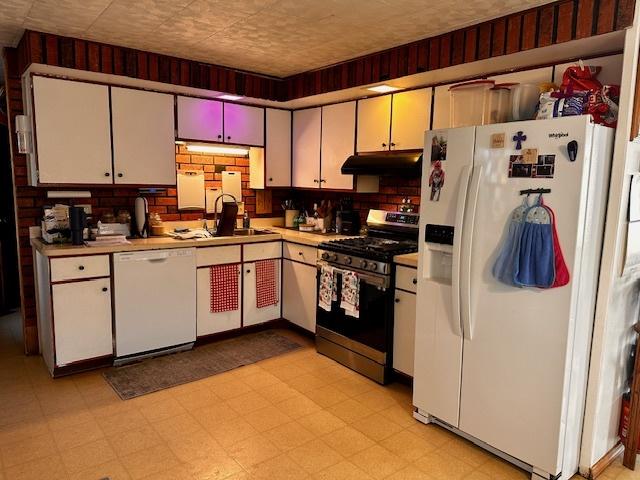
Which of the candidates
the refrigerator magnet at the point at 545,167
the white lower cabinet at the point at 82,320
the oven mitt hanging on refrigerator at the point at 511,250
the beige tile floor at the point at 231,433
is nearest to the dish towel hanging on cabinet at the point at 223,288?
the beige tile floor at the point at 231,433

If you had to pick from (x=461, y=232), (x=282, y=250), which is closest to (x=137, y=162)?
(x=282, y=250)

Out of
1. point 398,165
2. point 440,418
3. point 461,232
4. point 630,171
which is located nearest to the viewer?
point 630,171

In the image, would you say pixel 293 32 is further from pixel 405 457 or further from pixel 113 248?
pixel 405 457

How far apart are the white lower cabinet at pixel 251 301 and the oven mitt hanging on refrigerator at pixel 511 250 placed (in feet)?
7.67

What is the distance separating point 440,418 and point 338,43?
2576 millimetres

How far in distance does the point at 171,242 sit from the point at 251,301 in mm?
935

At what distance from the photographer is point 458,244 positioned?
7.77 ft

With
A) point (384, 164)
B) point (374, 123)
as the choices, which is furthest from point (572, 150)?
point (374, 123)

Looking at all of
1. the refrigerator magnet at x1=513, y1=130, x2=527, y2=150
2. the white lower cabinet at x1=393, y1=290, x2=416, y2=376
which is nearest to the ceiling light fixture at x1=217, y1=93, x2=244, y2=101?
the white lower cabinet at x1=393, y1=290, x2=416, y2=376

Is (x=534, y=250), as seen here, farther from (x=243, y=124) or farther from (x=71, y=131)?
(x=71, y=131)

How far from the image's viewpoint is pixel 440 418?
8.62ft

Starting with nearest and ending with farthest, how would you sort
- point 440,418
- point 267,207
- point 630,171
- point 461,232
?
point 630,171, point 461,232, point 440,418, point 267,207

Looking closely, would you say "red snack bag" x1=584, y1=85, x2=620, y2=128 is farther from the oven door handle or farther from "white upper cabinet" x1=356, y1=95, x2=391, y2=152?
"white upper cabinet" x1=356, y1=95, x2=391, y2=152

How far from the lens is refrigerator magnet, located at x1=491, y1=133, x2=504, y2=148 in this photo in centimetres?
223
